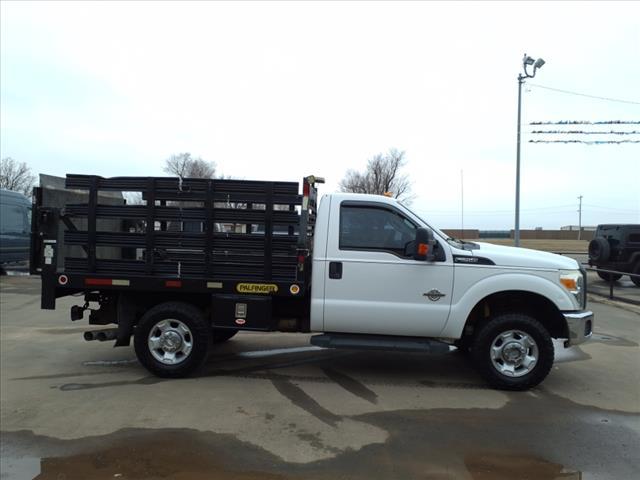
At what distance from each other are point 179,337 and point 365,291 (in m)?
2.24

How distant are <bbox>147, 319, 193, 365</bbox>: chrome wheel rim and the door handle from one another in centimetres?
181

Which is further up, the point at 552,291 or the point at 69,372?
the point at 552,291

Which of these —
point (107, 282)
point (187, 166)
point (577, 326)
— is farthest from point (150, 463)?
point (187, 166)

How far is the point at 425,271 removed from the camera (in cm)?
554

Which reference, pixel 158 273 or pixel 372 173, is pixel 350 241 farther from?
pixel 372 173

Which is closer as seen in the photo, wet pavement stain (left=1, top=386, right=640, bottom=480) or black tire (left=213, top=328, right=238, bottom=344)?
wet pavement stain (left=1, top=386, right=640, bottom=480)

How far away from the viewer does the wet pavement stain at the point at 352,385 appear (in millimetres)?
5332

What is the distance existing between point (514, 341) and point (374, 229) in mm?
1985

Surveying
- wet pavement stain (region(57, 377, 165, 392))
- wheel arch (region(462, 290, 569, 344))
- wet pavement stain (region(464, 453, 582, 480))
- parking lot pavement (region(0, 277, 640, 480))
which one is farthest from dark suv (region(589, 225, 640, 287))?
wet pavement stain (region(57, 377, 165, 392))

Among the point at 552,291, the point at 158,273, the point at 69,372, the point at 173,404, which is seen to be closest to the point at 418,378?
the point at 552,291

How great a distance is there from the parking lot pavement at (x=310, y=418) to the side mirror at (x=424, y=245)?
1496mm

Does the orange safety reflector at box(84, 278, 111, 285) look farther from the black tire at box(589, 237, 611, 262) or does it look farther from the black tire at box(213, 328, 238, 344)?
the black tire at box(589, 237, 611, 262)

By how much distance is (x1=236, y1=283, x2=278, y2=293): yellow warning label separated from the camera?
5.73 meters

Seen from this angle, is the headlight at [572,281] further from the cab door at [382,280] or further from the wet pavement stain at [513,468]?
the wet pavement stain at [513,468]
